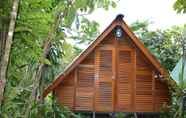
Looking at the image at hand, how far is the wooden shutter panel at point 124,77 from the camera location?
15.0 meters

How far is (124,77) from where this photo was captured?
49.6ft

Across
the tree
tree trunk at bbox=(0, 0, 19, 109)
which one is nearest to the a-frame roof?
the tree

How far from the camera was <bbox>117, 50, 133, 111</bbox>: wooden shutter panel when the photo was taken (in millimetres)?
15041

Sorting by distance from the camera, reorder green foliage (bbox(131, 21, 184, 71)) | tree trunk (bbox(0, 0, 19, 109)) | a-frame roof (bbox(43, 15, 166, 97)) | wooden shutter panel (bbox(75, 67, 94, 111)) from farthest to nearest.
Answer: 1. green foliage (bbox(131, 21, 184, 71))
2. wooden shutter panel (bbox(75, 67, 94, 111))
3. a-frame roof (bbox(43, 15, 166, 97))
4. tree trunk (bbox(0, 0, 19, 109))

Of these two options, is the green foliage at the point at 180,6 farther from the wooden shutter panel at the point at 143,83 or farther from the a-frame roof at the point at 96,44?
the wooden shutter panel at the point at 143,83

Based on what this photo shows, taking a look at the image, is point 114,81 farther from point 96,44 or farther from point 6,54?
point 6,54

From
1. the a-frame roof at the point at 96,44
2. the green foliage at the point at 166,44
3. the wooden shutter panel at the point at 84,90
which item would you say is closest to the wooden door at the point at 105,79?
Result: the wooden shutter panel at the point at 84,90

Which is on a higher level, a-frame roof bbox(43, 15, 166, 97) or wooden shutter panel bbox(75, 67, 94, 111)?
a-frame roof bbox(43, 15, 166, 97)

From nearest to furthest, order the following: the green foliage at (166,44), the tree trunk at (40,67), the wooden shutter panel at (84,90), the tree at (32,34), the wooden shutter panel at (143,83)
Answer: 1. the tree trunk at (40,67)
2. the tree at (32,34)
3. the wooden shutter panel at (84,90)
4. the wooden shutter panel at (143,83)
5. the green foliage at (166,44)

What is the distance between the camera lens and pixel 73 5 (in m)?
5.04

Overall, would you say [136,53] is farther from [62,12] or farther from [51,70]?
[62,12]

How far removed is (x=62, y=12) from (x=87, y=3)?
0.31 m

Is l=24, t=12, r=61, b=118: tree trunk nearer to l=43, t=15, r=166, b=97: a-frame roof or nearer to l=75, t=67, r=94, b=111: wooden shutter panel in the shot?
l=43, t=15, r=166, b=97: a-frame roof

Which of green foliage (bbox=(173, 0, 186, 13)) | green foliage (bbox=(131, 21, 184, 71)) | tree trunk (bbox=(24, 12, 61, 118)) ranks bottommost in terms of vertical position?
tree trunk (bbox=(24, 12, 61, 118))
